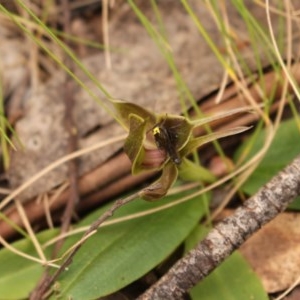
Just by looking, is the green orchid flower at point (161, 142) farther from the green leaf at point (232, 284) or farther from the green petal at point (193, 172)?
the green leaf at point (232, 284)

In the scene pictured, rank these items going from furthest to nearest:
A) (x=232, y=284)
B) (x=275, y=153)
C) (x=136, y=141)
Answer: (x=275, y=153) < (x=232, y=284) < (x=136, y=141)

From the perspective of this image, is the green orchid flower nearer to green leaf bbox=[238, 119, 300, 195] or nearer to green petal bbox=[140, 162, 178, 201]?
green petal bbox=[140, 162, 178, 201]

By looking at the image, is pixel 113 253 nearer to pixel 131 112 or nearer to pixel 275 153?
pixel 131 112

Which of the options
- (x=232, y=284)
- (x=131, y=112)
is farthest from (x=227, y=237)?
(x=131, y=112)

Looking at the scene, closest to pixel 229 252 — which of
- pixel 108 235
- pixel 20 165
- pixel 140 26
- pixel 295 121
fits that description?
pixel 108 235

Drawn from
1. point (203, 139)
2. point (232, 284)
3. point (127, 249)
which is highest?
point (203, 139)

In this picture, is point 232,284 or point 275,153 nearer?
point 232,284

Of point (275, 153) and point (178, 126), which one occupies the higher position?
point (178, 126)

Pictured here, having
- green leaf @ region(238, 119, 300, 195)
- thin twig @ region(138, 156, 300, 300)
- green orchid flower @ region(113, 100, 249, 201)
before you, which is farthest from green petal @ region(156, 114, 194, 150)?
green leaf @ region(238, 119, 300, 195)
